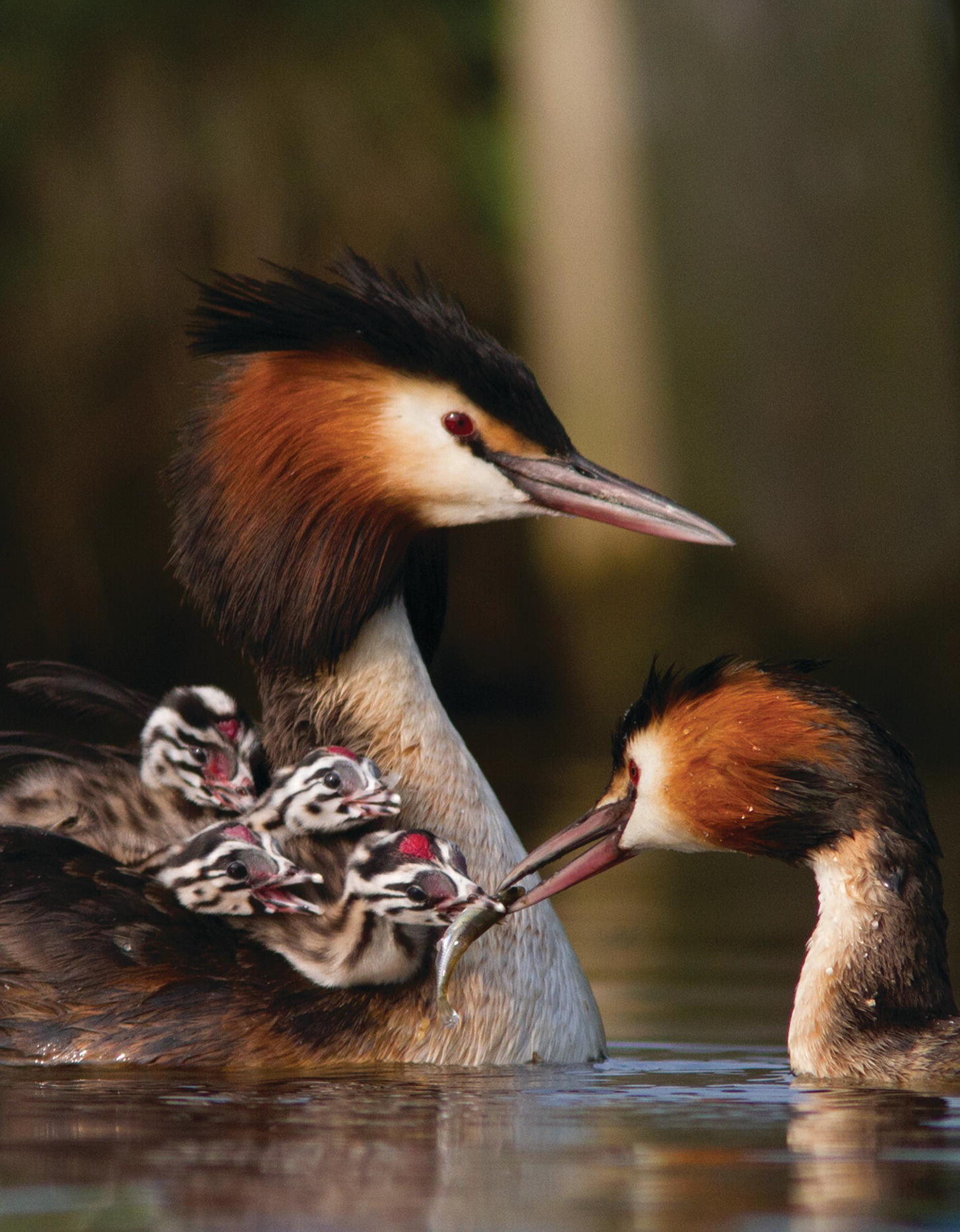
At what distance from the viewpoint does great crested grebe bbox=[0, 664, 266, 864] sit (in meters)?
5.07

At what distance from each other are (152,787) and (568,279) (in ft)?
30.8

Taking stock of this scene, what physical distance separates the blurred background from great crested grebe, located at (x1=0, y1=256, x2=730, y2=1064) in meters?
5.99

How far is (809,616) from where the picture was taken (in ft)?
42.4

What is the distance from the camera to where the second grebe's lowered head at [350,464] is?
16.8 ft

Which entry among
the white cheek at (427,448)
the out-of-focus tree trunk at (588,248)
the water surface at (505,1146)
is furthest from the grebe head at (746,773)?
the out-of-focus tree trunk at (588,248)

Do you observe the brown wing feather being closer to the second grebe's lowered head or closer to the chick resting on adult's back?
the chick resting on adult's back

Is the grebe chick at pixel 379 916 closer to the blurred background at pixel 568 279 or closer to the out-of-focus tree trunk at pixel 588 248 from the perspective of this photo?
the blurred background at pixel 568 279

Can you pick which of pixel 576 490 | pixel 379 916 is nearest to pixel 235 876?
pixel 379 916

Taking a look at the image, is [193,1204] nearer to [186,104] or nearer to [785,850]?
[785,850]

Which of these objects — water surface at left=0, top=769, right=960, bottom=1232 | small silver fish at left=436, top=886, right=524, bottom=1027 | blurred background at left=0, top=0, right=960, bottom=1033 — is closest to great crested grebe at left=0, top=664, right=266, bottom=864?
small silver fish at left=436, top=886, right=524, bottom=1027

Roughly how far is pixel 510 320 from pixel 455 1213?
11.7 metres

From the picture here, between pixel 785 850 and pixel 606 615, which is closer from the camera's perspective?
pixel 785 850

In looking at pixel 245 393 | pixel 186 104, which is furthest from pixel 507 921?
pixel 186 104

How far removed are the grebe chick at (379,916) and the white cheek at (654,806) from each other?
1.07 feet
